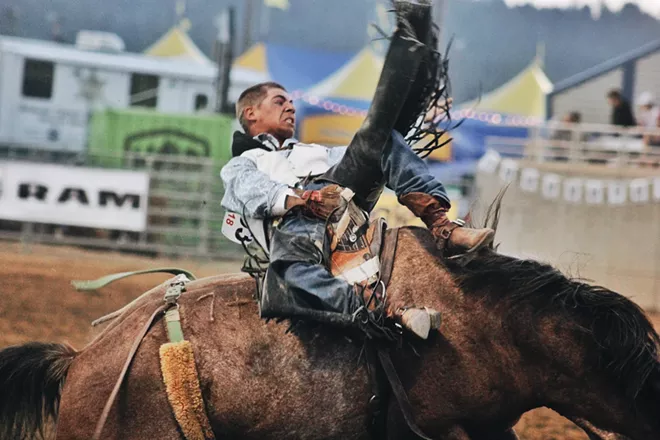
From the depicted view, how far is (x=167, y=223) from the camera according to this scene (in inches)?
622

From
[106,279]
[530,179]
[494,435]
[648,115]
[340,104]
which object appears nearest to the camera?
[494,435]

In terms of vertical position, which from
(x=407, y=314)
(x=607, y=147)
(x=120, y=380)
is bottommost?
(x=120, y=380)

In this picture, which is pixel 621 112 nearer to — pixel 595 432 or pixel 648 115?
pixel 648 115

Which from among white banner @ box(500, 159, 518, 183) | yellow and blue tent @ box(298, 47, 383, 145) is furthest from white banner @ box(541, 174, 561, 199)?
yellow and blue tent @ box(298, 47, 383, 145)

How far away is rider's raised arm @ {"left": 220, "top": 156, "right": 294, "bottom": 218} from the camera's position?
12.2 feet

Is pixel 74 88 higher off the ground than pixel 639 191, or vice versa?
pixel 74 88

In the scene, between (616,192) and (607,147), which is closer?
(616,192)

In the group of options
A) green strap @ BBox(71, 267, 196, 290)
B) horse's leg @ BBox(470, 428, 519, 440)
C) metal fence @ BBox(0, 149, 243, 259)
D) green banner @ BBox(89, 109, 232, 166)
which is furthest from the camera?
green banner @ BBox(89, 109, 232, 166)

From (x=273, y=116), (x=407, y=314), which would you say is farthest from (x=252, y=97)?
(x=407, y=314)

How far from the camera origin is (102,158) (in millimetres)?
16219

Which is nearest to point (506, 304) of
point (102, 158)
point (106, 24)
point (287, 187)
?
point (287, 187)

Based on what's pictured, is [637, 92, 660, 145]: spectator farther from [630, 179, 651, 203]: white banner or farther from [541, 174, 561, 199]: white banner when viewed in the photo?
[541, 174, 561, 199]: white banner

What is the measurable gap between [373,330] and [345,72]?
19145 millimetres

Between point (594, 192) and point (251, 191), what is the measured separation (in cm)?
1175
